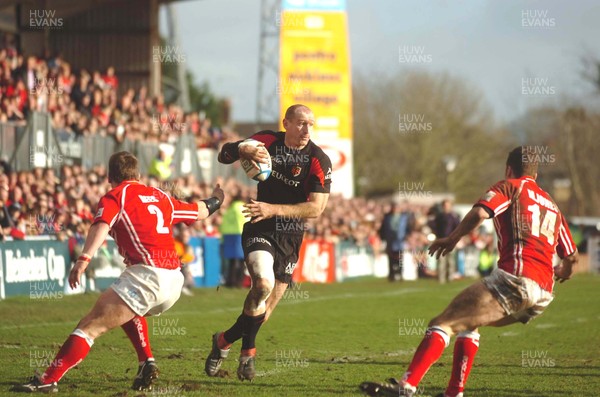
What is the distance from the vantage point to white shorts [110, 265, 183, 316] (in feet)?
26.2

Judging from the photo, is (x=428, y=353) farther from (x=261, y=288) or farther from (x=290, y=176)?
(x=290, y=176)

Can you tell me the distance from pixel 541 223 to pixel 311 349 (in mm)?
4594

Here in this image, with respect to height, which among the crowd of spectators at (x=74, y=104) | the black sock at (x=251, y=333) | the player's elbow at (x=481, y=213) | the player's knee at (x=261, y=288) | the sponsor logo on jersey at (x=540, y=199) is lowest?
the black sock at (x=251, y=333)

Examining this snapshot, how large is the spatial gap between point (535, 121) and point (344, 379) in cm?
6130

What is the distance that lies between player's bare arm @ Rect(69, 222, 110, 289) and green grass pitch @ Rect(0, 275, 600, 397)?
0.95 m

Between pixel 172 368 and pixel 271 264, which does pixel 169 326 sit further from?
pixel 271 264

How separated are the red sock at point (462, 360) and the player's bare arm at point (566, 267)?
1.08m

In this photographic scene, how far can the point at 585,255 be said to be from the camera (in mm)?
40906

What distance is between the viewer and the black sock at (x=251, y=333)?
9.16m

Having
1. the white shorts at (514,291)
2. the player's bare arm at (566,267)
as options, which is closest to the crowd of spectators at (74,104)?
the player's bare arm at (566,267)

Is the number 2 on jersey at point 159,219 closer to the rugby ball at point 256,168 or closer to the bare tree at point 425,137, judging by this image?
the rugby ball at point 256,168

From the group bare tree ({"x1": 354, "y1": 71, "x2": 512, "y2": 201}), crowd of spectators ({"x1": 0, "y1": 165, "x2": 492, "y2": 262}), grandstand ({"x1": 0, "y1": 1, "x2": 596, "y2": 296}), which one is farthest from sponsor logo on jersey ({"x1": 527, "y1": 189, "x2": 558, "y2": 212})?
bare tree ({"x1": 354, "y1": 71, "x2": 512, "y2": 201})

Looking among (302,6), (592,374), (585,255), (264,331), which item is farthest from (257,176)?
(585,255)

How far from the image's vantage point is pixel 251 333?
924 cm
